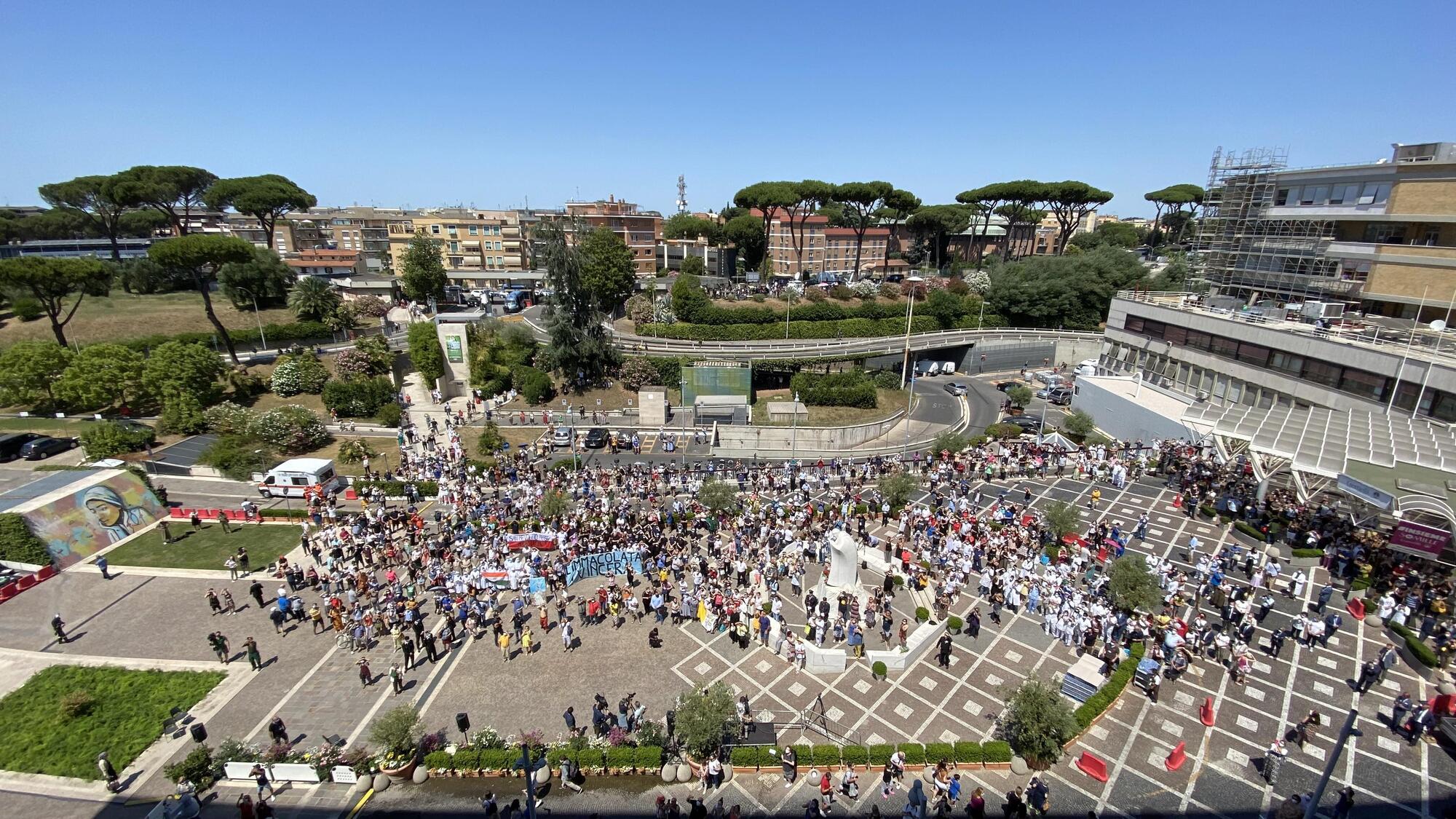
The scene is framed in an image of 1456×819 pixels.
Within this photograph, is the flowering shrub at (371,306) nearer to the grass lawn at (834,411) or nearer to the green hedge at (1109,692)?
the grass lawn at (834,411)

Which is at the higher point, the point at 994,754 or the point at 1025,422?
the point at 994,754

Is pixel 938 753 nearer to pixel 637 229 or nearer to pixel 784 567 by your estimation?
pixel 784 567

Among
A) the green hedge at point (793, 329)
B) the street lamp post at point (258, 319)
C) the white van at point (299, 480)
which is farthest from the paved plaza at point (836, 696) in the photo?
the green hedge at point (793, 329)

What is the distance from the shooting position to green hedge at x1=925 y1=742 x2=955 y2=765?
14961 mm

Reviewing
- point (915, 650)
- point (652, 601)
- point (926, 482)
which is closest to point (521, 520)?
point (652, 601)

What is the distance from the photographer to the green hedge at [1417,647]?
1745cm

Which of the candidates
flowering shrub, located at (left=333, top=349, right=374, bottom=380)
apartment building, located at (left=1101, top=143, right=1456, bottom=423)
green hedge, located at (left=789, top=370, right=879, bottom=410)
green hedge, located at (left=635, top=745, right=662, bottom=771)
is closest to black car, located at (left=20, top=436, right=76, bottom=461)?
flowering shrub, located at (left=333, top=349, right=374, bottom=380)

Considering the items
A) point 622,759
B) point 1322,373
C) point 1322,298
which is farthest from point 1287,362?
point 622,759

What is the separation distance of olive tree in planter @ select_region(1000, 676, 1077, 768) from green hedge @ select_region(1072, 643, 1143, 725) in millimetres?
971

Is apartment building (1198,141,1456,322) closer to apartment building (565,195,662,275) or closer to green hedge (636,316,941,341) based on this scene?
green hedge (636,316,941,341)

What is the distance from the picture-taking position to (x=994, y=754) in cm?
A: 1505

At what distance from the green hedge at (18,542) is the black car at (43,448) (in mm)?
14667

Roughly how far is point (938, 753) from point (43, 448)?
48237mm

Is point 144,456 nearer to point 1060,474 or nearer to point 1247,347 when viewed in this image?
point 1060,474
